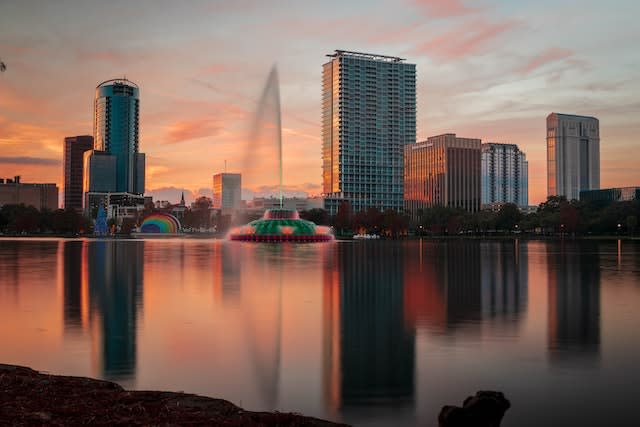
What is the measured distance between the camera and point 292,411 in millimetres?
9648

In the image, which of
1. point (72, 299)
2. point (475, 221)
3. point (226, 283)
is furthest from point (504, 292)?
point (475, 221)

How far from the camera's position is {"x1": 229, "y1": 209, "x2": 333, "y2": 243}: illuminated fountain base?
108 meters

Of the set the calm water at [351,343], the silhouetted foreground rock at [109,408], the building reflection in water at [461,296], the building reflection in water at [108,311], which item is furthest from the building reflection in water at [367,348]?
the building reflection in water at [108,311]

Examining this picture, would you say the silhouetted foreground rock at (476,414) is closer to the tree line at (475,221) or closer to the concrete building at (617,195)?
the tree line at (475,221)

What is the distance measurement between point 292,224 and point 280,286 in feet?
272

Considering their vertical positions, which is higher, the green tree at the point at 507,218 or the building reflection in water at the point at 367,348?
the green tree at the point at 507,218

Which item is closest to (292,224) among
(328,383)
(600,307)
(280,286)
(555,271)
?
(555,271)

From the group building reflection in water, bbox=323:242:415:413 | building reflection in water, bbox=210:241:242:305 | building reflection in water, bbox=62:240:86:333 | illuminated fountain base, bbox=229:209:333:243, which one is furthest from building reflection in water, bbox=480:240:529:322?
illuminated fountain base, bbox=229:209:333:243

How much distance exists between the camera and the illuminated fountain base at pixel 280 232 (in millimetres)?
107938

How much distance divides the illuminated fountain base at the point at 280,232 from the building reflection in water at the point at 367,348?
81.4 m

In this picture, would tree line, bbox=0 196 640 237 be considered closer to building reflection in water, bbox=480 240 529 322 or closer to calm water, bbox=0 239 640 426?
building reflection in water, bbox=480 240 529 322

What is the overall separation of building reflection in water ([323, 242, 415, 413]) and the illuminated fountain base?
81.4 metres

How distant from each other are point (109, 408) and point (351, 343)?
7.39m

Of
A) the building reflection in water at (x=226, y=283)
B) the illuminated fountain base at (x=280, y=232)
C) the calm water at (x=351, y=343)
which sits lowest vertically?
the calm water at (x=351, y=343)
